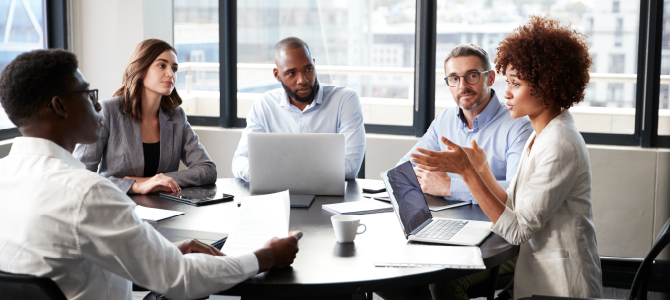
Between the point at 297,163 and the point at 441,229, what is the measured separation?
0.66 m

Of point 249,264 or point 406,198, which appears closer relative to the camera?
point 249,264

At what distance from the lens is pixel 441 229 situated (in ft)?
5.53

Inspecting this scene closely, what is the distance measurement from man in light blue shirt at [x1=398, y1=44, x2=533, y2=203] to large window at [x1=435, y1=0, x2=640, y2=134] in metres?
1.29

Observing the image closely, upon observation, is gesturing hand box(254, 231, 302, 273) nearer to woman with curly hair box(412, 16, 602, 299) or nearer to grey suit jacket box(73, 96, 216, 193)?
woman with curly hair box(412, 16, 602, 299)

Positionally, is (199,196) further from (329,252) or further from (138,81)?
(329,252)

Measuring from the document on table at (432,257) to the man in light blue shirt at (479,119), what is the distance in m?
0.81

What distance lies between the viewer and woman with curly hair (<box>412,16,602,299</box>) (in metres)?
1.58

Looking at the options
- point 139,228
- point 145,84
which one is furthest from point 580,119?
A: point 139,228

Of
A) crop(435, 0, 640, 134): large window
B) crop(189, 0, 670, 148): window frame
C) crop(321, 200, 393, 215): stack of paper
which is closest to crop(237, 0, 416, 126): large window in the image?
crop(189, 0, 670, 148): window frame

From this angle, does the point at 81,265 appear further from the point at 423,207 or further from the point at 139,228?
the point at 423,207

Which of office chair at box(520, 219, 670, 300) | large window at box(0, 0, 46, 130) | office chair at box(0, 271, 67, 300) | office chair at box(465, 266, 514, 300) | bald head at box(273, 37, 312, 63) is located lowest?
office chair at box(465, 266, 514, 300)

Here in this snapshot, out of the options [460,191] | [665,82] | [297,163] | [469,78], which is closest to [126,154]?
[297,163]

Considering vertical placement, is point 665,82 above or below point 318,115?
above

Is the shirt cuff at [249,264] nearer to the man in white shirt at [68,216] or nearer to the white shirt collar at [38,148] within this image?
the man in white shirt at [68,216]
